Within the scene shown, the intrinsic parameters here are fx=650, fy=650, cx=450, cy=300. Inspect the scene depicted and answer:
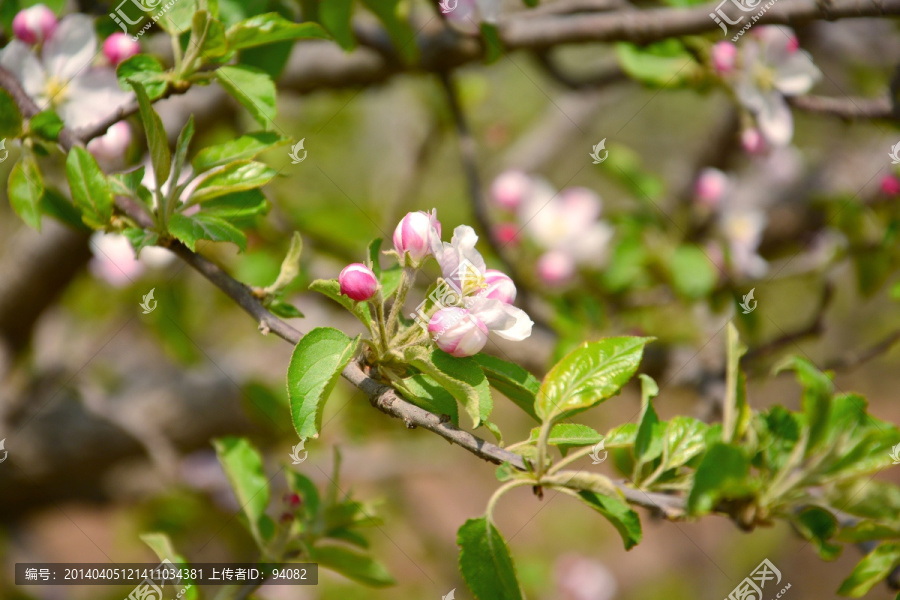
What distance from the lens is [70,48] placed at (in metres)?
0.90

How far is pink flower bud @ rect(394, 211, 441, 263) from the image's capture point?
2.05 feet

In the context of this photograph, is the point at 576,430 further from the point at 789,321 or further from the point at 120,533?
the point at 789,321

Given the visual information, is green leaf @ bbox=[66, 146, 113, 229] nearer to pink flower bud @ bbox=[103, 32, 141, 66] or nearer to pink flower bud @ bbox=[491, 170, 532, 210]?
pink flower bud @ bbox=[103, 32, 141, 66]

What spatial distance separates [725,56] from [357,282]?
0.93 m

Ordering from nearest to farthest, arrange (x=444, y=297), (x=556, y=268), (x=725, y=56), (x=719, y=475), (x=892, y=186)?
(x=719, y=475) → (x=444, y=297) → (x=725, y=56) → (x=892, y=186) → (x=556, y=268)

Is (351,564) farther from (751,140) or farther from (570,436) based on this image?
(751,140)

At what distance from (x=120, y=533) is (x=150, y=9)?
7.36ft

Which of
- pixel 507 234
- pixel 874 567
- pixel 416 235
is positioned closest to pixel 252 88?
pixel 416 235

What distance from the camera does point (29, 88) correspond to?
0.88 m

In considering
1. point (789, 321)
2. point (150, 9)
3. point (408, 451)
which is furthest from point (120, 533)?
point (789, 321)

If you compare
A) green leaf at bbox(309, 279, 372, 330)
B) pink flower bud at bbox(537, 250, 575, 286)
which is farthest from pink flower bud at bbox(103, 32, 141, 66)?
pink flower bud at bbox(537, 250, 575, 286)

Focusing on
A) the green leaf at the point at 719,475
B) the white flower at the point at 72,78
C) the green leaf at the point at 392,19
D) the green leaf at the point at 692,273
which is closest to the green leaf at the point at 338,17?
the green leaf at the point at 392,19

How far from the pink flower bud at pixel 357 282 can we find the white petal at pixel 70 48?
589 mm

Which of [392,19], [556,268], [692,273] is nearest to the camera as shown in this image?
[392,19]
